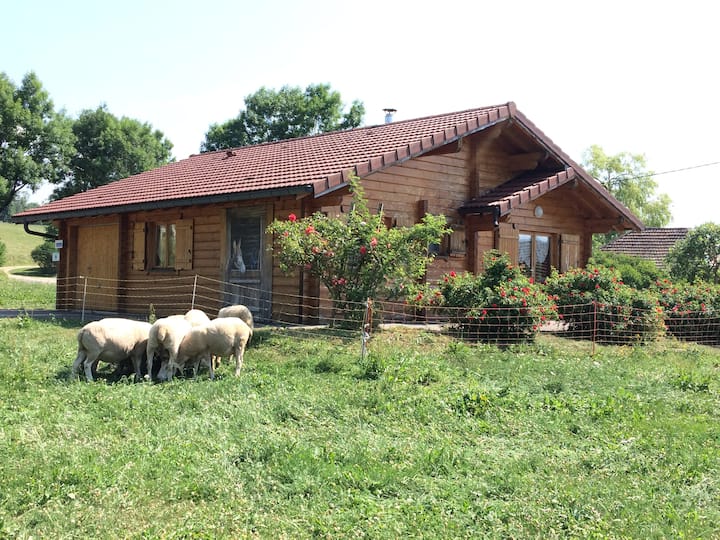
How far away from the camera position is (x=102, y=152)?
45.1 m

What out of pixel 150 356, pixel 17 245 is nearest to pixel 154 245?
pixel 150 356

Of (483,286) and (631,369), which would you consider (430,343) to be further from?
(631,369)

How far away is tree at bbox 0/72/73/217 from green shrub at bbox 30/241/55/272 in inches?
270

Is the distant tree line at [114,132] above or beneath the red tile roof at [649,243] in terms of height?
above

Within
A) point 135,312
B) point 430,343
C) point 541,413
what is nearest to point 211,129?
point 135,312

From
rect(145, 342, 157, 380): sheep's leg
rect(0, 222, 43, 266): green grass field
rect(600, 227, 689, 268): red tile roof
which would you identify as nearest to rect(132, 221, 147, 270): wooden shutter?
rect(145, 342, 157, 380): sheep's leg

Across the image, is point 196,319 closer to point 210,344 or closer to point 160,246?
point 210,344

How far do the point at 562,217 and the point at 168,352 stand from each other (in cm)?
1298

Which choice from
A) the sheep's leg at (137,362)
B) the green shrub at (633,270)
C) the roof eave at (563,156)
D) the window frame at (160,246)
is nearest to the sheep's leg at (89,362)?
the sheep's leg at (137,362)

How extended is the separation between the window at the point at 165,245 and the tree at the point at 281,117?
29357mm

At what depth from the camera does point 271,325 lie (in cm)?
1418

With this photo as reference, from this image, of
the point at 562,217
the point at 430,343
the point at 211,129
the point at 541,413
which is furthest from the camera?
the point at 211,129

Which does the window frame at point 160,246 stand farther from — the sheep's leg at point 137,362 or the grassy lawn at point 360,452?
the sheep's leg at point 137,362

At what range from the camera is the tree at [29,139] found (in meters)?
36.9
